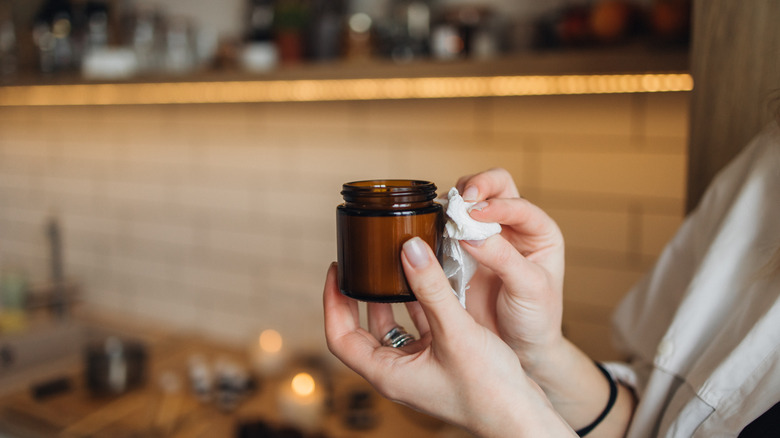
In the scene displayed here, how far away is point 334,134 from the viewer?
1.99m

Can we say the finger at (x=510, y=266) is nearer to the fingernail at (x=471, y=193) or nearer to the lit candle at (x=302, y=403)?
the fingernail at (x=471, y=193)

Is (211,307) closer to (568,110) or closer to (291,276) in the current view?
(291,276)

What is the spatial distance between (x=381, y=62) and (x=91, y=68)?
1.14 m

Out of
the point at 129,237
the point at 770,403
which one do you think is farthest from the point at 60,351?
the point at 770,403

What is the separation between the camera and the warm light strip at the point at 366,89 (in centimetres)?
133

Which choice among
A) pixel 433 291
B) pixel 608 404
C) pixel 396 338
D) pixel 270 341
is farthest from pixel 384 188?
pixel 270 341

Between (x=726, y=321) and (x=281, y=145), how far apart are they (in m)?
1.62

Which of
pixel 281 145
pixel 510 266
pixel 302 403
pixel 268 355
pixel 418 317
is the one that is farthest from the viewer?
pixel 281 145

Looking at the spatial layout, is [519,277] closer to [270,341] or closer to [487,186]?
[487,186]

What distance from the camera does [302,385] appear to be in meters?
1.60

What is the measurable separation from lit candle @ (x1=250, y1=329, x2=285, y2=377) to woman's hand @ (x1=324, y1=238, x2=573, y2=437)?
1323 mm

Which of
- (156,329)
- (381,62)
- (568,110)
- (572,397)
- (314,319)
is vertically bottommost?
(156,329)

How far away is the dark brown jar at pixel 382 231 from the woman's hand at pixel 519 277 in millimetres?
79

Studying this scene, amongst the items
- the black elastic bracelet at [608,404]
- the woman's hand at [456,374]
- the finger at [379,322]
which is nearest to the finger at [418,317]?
the finger at [379,322]
